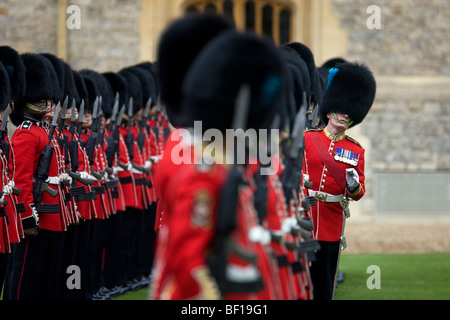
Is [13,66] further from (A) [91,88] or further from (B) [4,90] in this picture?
(A) [91,88]

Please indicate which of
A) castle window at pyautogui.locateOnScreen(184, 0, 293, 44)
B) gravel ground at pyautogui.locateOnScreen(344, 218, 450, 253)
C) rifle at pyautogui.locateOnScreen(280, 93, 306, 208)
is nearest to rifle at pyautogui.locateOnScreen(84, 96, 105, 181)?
rifle at pyautogui.locateOnScreen(280, 93, 306, 208)

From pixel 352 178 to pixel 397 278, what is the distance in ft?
9.58

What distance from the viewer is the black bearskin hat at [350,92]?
17.8 feet

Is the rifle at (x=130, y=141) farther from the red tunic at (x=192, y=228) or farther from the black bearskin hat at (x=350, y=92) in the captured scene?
the red tunic at (x=192, y=228)

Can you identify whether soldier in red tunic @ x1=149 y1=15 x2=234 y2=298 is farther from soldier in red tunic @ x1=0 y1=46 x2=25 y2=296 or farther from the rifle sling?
the rifle sling

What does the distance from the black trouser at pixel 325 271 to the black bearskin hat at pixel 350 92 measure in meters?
0.77

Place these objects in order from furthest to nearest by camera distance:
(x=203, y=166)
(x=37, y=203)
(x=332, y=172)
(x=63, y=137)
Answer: (x=63, y=137), (x=37, y=203), (x=332, y=172), (x=203, y=166)

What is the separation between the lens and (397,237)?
10.9 meters

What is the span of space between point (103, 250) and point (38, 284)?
5.05 ft

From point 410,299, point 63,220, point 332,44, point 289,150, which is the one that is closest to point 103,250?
point 63,220

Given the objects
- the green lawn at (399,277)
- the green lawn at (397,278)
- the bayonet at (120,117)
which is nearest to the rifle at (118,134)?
the bayonet at (120,117)

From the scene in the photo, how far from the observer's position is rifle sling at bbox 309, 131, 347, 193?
5.23 meters

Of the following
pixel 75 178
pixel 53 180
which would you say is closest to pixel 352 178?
pixel 53 180
